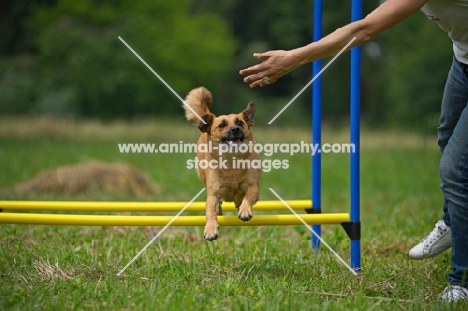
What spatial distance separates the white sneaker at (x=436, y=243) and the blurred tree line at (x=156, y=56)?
502 inches

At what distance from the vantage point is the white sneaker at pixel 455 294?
3.06 metres

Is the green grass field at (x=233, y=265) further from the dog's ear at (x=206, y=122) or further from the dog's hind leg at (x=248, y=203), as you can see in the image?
the dog's ear at (x=206, y=122)

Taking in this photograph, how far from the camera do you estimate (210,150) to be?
3955mm

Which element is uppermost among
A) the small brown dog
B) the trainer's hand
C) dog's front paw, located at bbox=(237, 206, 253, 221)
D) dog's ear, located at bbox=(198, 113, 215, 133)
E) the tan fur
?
the trainer's hand

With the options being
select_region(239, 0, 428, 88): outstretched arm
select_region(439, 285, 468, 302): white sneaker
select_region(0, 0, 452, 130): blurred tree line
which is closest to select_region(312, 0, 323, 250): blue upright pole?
select_region(239, 0, 428, 88): outstretched arm

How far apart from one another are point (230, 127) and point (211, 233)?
666 mm

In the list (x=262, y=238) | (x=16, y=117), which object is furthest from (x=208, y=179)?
(x=16, y=117)

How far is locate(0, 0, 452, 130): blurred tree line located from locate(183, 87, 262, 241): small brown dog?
493 inches

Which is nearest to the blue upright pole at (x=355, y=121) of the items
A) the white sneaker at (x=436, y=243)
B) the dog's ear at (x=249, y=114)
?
the white sneaker at (x=436, y=243)

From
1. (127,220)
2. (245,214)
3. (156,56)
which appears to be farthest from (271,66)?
(156,56)

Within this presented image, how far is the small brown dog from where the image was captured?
380 cm

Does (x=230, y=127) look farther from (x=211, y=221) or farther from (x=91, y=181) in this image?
(x=91, y=181)

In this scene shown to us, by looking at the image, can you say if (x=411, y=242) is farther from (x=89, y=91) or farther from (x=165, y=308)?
(x=89, y=91)

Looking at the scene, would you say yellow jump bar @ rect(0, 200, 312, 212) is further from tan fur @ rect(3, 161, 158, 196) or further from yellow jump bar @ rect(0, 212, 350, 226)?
tan fur @ rect(3, 161, 158, 196)
